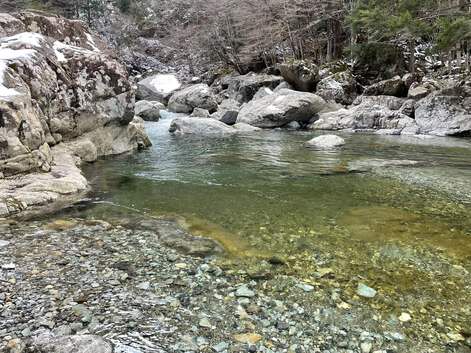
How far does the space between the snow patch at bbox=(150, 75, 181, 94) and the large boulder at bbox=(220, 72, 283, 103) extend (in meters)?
5.68

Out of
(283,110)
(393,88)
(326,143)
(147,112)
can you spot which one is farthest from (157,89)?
(326,143)

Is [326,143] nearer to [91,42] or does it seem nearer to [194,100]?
[91,42]

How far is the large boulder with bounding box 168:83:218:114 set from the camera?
2711cm

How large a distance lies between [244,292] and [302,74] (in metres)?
23.8

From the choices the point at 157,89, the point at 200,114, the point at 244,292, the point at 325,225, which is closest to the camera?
the point at 244,292

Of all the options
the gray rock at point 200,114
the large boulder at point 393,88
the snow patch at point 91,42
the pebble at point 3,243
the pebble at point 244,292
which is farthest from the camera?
the gray rock at point 200,114

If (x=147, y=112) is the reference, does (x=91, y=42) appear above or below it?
above

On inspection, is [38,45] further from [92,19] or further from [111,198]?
[92,19]

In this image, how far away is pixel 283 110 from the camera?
847 inches

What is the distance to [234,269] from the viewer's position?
4.79 m

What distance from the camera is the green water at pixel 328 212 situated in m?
4.53

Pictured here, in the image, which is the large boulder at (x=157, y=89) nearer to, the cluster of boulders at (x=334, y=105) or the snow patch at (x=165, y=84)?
the snow patch at (x=165, y=84)

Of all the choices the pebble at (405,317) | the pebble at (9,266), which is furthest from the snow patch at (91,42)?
the pebble at (405,317)

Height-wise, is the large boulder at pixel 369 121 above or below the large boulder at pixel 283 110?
below
